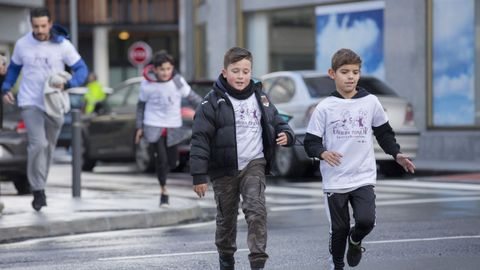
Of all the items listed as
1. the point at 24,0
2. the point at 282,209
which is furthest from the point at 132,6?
the point at 282,209

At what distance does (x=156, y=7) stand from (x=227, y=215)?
38178 mm

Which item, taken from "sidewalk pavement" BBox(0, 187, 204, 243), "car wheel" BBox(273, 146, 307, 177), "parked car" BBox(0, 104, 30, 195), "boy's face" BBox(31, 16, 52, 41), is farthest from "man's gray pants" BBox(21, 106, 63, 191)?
"car wheel" BBox(273, 146, 307, 177)

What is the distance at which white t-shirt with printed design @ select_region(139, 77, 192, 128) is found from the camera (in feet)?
39.5

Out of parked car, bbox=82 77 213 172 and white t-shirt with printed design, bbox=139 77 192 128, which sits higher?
white t-shirt with printed design, bbox=139 77 192 128

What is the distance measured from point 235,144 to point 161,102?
5.11 meters

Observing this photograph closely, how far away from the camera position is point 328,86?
55.2 ft

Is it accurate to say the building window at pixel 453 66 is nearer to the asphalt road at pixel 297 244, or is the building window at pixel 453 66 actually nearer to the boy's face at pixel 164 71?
the asphalt road at pixel 297 244

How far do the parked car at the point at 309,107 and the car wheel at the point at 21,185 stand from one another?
142 inches

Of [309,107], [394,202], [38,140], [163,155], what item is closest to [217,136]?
[38,140]

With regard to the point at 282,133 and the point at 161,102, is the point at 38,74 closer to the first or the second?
the point at 161,102

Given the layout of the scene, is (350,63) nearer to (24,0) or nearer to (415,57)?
(415,57)

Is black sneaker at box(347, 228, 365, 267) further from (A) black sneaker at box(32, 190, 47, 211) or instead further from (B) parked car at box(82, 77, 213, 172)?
(B) parked car at box(82, 77, 213, 172)

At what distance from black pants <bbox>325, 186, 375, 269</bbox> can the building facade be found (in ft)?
42.4

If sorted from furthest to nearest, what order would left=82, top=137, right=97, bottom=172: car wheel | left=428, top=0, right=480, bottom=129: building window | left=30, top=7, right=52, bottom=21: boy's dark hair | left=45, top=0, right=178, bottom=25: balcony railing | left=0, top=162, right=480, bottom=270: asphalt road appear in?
left=45, top=0, right=178, bottom=25: balcony railing → left=428, top=0, right=480, bottom=129: building window → left=82, top=137, right=97, bottom=172: car wheel → left=30, top=7, right=52, bottom=21: boy's dark hair → left=0, top=162, right=480, bottom=270: asphalt road
